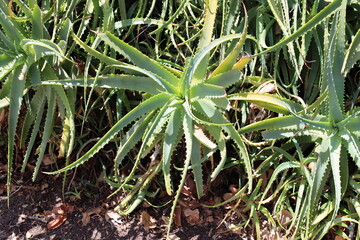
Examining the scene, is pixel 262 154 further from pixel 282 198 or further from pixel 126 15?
pixel 126 15

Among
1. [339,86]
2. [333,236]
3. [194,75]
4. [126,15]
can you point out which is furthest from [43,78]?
[333,236]

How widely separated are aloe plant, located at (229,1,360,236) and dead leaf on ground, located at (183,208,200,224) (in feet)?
1.09

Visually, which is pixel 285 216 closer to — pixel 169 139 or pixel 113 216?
pixel 169 139

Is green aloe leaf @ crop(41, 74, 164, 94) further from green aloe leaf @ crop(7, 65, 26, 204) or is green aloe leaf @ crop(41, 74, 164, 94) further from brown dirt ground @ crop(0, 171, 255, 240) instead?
brown dirt ground @ crop(0, 171, 255, 240)

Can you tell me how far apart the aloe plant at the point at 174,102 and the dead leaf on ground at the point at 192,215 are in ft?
0.61

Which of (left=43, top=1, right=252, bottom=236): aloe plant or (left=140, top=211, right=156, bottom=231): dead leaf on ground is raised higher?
(left=43, top=1, right=252, bottom=236): aloe plant

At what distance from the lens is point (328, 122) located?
1.20 m

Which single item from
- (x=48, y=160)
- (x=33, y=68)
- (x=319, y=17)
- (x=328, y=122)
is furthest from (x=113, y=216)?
(x=319, y=17)

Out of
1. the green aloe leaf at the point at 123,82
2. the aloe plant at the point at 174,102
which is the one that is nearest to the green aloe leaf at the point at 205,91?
the aloe plant at the point at 174,102

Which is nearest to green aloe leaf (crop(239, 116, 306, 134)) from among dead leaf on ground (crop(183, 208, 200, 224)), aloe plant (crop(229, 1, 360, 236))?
aloe plant (crop(229, 1, 360, 236))

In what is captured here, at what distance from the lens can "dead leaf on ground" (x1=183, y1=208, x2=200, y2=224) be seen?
1478 mm

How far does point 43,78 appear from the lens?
4.48ft

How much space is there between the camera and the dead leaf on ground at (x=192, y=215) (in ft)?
4.85

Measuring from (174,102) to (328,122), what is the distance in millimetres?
395
